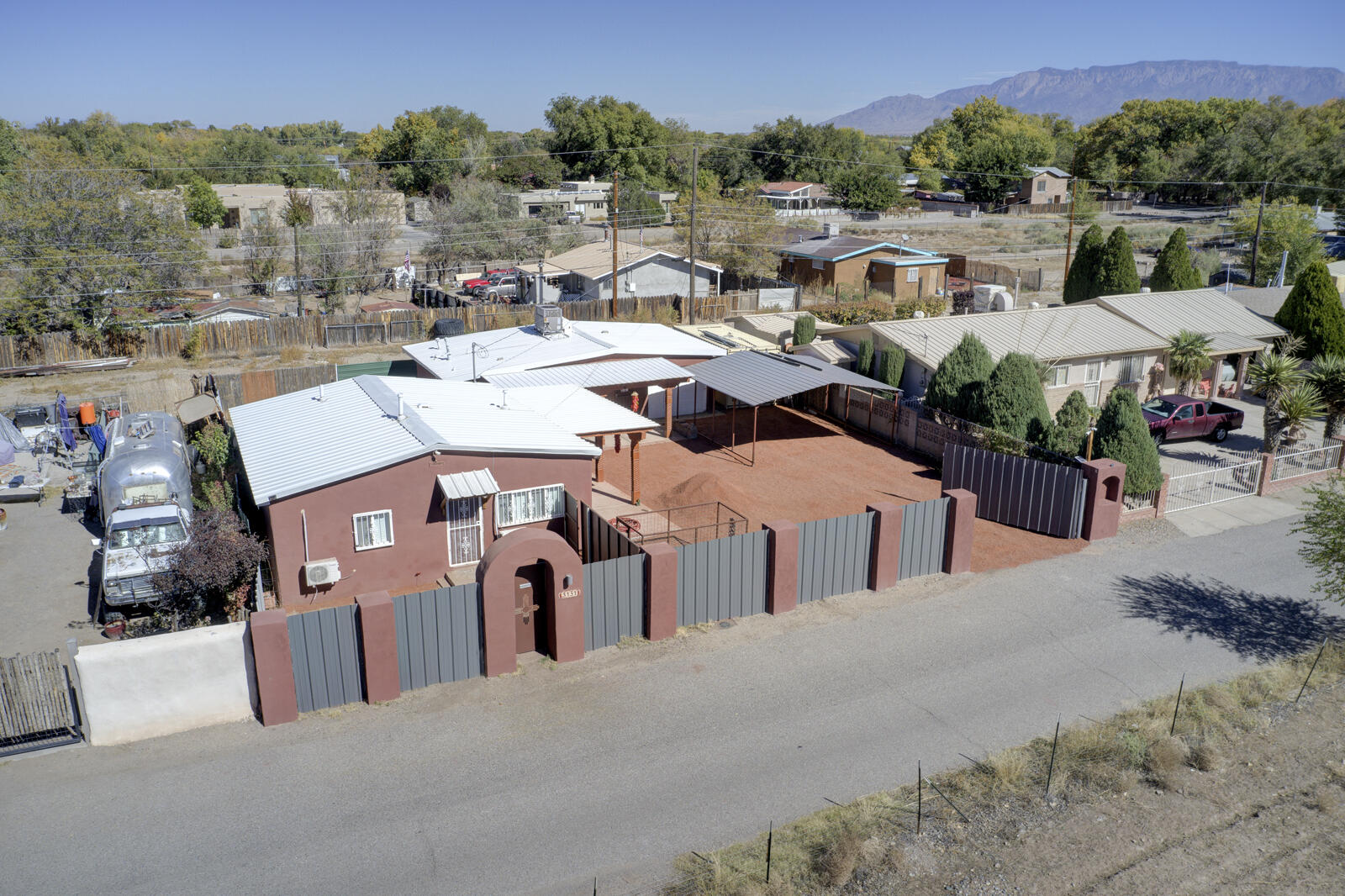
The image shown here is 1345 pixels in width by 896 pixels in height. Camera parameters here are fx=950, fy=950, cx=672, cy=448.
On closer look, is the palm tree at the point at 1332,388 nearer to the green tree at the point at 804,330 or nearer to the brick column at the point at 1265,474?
the brick column at the point at 1265,474

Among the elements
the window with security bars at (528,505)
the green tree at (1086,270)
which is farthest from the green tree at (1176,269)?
the window with security bars at (528,505)

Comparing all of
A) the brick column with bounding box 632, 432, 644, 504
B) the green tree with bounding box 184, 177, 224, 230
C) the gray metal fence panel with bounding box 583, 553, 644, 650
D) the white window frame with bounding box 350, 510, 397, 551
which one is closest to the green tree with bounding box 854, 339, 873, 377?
the brick column with bounding box 632, 432, 644, 504

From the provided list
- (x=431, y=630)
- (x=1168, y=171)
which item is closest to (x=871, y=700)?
(x=431, y=630)

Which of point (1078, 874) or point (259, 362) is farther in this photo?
point (259, 362)

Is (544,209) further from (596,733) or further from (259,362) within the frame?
(596,733)

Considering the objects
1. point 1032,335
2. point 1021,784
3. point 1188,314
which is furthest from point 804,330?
point 1021,784

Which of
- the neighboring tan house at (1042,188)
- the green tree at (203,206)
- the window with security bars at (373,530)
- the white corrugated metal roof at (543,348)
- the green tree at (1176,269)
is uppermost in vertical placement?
the neighboring tan house at (1042,188)
